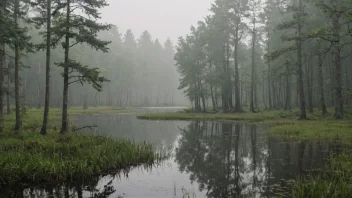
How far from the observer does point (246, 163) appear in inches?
425

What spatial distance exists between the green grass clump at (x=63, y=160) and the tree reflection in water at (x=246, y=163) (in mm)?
2289

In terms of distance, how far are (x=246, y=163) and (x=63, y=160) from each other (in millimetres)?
7039

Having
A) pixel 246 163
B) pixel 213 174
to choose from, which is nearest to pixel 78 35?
pixel 213 174

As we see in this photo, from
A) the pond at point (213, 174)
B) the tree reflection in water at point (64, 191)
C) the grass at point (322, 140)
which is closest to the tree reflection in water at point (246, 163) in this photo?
the pond at point (213, 174)

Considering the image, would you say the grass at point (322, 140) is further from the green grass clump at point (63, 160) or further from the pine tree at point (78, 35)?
the pine tree at point (78, 35)

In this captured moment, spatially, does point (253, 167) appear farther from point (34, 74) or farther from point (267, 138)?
point (34, 74)

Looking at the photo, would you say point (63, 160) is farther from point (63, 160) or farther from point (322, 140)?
point (322, 140)

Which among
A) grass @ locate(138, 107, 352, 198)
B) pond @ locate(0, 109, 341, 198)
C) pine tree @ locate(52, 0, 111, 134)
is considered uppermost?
pine tree @ locate(52, 0, 111, 134)

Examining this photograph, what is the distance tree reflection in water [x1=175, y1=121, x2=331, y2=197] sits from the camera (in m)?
7.80

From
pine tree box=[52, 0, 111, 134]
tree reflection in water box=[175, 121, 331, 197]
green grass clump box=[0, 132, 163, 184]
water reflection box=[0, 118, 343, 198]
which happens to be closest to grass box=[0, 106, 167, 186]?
green grass clump box=[0, 132, 163, 184]

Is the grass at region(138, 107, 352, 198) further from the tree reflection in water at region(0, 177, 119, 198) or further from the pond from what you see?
the tree reflection in water at region(0, 177, 119, 198)

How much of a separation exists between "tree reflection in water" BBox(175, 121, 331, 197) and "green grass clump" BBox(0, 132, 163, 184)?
229 centimetres

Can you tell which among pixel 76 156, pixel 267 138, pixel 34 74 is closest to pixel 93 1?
pixel 76 156

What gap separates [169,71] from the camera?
101750 millimetres
